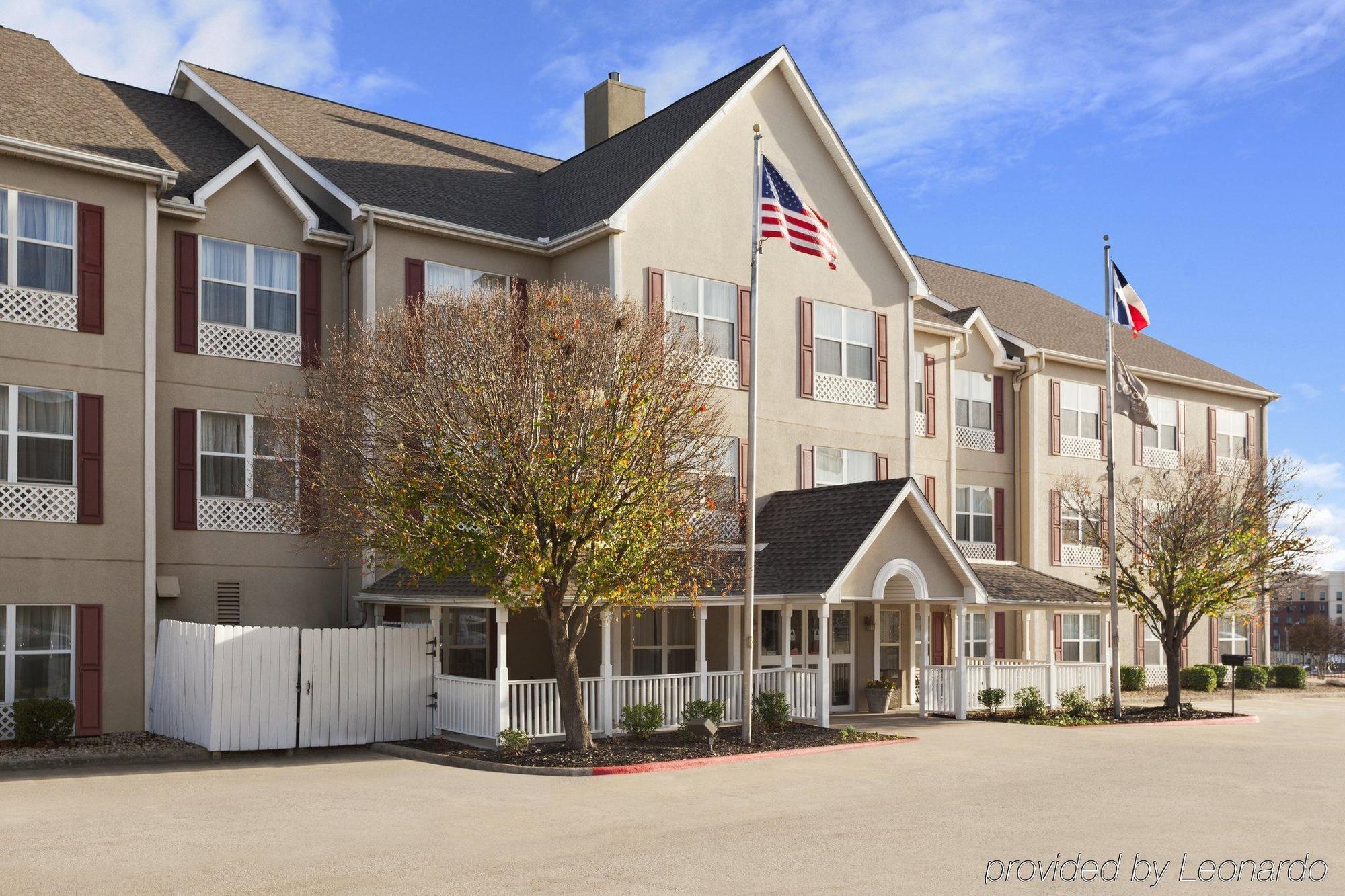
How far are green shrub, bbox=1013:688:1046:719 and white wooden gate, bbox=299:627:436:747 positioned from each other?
1191cm

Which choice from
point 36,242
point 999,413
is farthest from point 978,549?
point 36,242

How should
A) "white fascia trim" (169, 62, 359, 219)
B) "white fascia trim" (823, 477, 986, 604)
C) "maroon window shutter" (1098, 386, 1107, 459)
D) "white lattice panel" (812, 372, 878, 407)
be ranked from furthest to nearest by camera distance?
"maroon window shutter" (1098, 386, 1107, 459)
"white lattice panel" (812, 372, 878, 407)
"white fascia trim" (169, 62, 359, 219)
"white fascia trim" (823, 477, 986, 604)

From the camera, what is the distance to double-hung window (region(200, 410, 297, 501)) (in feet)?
75.1

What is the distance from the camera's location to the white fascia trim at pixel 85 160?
20344mm

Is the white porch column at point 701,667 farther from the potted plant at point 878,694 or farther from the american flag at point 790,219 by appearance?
the american flag at point 790,219

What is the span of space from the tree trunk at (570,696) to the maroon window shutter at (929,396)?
1493 centimetres

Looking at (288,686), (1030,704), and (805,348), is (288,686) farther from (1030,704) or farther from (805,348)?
(1030,704)

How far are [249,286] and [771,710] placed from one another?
1198 centimetres

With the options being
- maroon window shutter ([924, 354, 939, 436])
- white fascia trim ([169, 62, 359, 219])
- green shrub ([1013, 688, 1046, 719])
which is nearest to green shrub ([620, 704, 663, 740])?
green shrub ([1013, 688, 1046, 719])

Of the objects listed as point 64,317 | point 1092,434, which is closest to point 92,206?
point 64,317

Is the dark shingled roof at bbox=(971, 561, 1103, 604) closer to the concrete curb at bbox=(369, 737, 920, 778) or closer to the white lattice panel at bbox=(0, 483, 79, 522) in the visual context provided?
the concrete curb at bbox=(369, 737, 920, 778)

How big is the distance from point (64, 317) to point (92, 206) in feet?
6.18

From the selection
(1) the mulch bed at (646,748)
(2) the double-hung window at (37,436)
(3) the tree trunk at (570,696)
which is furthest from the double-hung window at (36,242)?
(3) the tree trunk at (570,696)

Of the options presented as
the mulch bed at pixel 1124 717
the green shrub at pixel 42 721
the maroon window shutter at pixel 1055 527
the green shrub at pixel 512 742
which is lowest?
the mulch bed at pixel 1124 717
